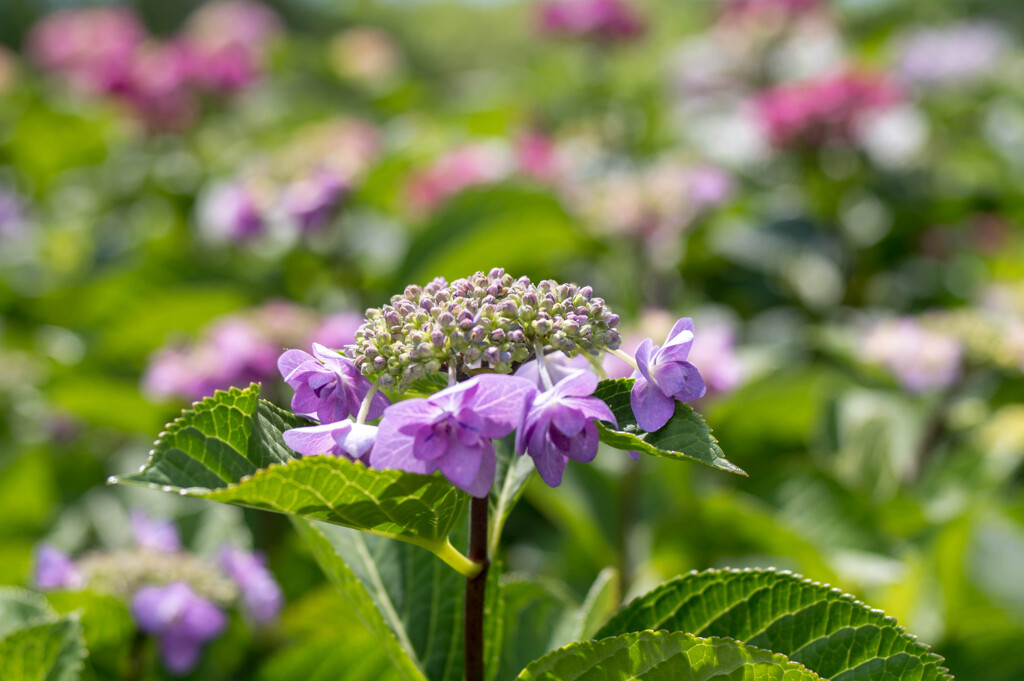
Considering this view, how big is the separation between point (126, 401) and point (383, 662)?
3.72 feet

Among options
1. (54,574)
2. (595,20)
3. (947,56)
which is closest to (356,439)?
(54,574)

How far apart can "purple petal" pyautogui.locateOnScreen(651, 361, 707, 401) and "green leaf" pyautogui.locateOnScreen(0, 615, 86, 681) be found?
0.58 m

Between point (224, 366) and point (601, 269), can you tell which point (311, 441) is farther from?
point (601, 269)

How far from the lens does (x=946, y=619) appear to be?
1324mm

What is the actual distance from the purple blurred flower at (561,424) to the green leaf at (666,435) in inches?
0.6


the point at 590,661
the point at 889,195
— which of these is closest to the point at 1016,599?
the point at 590,661

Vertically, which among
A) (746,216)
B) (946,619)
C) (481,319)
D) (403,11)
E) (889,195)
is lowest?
(481,319)

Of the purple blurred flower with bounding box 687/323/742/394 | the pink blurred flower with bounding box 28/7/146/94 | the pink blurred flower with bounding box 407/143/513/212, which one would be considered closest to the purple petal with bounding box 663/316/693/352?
the purple blurred flower with bounding box 687/323/742/394

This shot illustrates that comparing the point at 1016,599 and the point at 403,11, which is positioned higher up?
the point at 403,11

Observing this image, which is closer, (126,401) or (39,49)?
(126,401)

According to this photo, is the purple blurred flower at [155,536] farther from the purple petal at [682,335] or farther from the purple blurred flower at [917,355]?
the purple blurred flower at [917,355]

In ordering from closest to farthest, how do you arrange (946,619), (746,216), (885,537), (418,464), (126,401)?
(418,464)
(946,619)
(885,537)
(126,401)
(746,216)

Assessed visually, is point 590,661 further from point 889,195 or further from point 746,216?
point 889,195

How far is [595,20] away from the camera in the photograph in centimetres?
333
